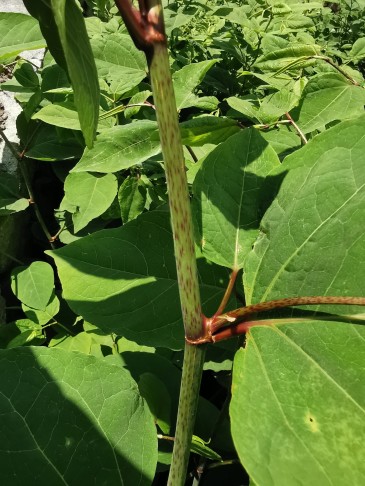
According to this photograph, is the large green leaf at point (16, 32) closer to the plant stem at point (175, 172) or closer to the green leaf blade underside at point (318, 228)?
the green leaf blade underside at point (318, 228)

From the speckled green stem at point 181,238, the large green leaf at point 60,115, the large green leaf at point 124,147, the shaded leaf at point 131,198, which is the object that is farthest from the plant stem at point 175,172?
the large green leaf at point 60,115

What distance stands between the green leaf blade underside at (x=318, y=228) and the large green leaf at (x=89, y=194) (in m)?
→ 0.83

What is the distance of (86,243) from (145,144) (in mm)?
267

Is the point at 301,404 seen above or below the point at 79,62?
below

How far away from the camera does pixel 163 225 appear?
990mm

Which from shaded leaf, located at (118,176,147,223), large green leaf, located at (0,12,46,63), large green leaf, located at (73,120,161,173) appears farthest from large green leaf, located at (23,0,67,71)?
large green leaf, located at (0,12,46,63)

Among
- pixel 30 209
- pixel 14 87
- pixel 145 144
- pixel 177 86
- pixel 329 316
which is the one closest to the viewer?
pixel 329 316

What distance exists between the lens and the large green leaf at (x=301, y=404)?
62 centimetres

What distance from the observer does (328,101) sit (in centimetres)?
126

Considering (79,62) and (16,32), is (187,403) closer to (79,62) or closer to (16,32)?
(79,62)

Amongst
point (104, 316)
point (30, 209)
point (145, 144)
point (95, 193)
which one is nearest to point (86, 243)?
point (104, 316)

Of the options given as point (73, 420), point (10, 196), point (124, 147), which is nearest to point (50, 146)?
point (10, 196)

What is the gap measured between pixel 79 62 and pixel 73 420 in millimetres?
584

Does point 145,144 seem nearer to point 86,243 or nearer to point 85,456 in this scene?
point 86,243
